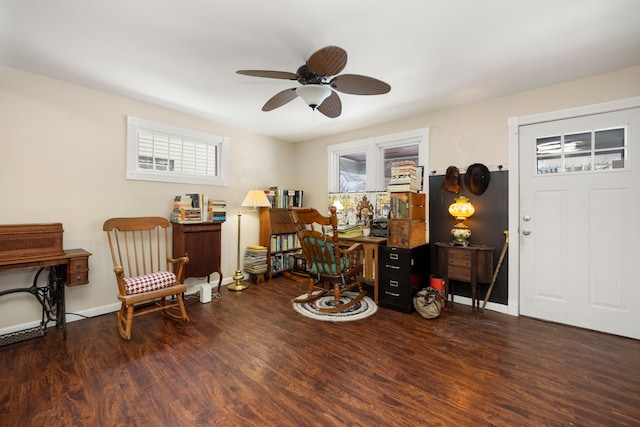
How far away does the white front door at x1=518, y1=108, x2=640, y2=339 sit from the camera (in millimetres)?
2525

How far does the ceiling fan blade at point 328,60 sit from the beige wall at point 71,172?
8.34 ft

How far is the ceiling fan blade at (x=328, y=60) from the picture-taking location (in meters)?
1.71

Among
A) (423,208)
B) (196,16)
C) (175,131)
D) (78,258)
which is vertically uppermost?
(196,16)

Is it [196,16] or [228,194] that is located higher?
[196,16]

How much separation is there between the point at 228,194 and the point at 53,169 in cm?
195

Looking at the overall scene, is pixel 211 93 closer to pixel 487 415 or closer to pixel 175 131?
A: pixel 175 131

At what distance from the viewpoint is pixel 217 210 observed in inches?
153

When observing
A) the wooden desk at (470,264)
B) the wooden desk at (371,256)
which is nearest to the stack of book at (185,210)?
the wooden desk at (371,256)

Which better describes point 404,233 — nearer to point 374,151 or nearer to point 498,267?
point 498,267

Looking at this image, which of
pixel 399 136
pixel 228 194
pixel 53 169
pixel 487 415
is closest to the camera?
pixel 487 415

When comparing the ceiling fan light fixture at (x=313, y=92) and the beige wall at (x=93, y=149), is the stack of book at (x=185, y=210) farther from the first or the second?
the ceiling fan light fixture at (x=313, y=92)

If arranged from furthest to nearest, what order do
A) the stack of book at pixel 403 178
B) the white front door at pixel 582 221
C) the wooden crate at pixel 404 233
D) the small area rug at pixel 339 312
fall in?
the stack of book at pixel 403 178
the wooden crate at pixel 404 233
the small area rug at pixel 339 312
the white front door at pixel 582 221

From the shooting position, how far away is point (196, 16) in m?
1.83

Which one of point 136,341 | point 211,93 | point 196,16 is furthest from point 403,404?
point 211,93
